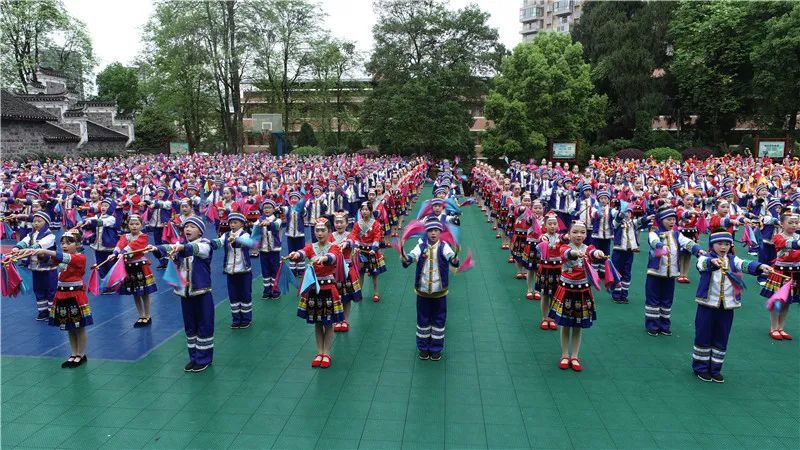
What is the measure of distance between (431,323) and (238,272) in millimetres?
2953

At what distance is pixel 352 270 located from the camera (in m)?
7.28

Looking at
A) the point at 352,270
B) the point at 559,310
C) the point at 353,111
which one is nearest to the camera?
the point at 559,310

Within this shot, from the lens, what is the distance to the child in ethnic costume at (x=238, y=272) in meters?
7.25

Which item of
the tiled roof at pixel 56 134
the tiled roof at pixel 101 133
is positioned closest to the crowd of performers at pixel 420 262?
the tiled roof at pixel 56 134

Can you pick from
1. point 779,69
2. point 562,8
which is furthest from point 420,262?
point 562,8

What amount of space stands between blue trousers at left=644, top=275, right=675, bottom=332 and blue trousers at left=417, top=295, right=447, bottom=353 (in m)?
3.15

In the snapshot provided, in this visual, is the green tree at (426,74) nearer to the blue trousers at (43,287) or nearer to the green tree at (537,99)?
the green tree at (537,99)

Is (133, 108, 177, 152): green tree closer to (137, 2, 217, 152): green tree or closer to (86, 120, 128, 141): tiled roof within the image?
(137, 2, 217, 152): green tree

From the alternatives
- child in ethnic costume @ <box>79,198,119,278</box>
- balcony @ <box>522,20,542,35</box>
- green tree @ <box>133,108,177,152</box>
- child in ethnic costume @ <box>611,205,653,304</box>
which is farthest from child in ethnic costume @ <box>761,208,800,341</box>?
balcony @ <box>522,20,542,35</box>

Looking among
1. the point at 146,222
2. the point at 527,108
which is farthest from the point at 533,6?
the point at 146,222

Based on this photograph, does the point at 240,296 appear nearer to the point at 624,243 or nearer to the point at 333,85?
the point at 624,243

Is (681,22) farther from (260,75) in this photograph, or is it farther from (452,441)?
(452,441)

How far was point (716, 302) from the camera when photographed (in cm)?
602

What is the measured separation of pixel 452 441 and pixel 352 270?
288 centimetres
